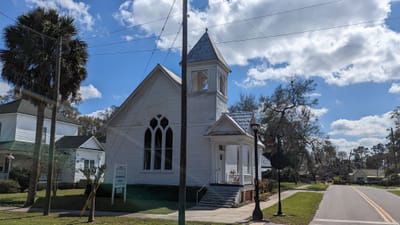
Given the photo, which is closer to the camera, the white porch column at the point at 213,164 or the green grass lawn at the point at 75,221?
the green grass lawn at the point at 75,221

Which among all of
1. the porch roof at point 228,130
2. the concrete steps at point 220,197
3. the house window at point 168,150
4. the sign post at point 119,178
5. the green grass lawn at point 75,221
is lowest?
the green grass lawn at point 75,221

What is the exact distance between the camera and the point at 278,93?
4734cm

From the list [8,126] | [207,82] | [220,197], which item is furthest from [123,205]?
[8,126]

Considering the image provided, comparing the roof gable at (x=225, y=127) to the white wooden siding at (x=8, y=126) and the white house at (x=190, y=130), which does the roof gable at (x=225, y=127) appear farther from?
the white wooden siding at (x=8, y=126)

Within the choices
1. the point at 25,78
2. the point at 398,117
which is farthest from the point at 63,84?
the point at 398,117

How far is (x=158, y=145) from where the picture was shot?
23.3 metres

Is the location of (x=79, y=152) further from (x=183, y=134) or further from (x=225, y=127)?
(x=183, y=134)

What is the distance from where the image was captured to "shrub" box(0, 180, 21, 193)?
26.3m

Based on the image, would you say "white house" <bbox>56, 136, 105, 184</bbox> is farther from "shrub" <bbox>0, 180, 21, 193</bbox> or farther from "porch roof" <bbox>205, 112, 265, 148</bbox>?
"porch roof" <bbox>205, 112, 265, 148</bbox>

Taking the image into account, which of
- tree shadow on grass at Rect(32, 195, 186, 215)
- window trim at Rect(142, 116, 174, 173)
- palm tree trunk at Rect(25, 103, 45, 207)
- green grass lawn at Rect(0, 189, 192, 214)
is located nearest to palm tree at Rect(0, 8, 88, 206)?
palm tree trunk at Rect(25, 103, 45, 207)

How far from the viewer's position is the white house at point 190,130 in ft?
71.1

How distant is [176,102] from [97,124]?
4699cm

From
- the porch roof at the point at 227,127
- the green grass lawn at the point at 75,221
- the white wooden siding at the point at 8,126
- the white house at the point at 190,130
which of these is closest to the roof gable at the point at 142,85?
the white house at the point at 190,130

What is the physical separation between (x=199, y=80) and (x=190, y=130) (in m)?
4.24
